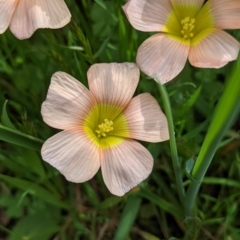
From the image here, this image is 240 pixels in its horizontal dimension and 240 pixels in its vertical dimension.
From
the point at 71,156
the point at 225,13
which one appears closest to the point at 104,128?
the point at 71,156

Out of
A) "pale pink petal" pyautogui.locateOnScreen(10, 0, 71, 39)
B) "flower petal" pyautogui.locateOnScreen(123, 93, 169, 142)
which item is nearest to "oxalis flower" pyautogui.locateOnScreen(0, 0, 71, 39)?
"pale pink petal" pyautogui.locateOnScreen(10, 0, 71, 39)

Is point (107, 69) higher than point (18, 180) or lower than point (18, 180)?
higher

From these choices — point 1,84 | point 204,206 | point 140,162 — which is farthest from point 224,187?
point 1,84

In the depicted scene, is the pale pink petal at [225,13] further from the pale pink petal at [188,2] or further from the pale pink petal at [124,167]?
the pale pink petal at [124,167]

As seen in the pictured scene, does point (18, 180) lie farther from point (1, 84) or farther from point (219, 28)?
point (219, 28)

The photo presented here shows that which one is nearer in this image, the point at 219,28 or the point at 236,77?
the point at 236,77

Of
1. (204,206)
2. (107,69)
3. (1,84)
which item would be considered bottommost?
(204,206)
